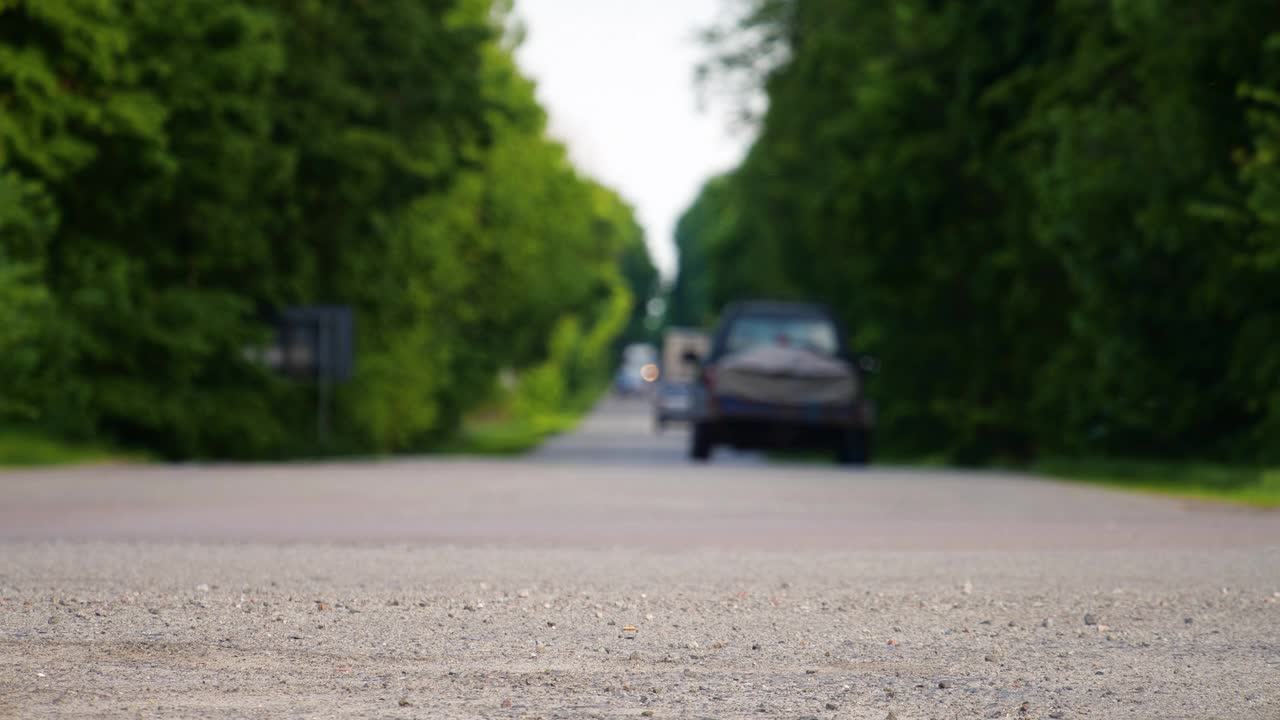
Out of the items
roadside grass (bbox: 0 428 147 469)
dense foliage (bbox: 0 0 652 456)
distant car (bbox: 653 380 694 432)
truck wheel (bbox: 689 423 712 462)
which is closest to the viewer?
roadside grass (bbox: 0 428 147 469)

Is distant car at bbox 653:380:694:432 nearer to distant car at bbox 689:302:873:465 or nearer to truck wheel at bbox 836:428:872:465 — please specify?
distant car at bbox 689:302:873:465

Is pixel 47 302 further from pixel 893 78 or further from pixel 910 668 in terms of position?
pixel 910 668

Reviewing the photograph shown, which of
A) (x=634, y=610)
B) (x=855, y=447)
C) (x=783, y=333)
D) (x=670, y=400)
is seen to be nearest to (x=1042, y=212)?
(x=783, y=333)

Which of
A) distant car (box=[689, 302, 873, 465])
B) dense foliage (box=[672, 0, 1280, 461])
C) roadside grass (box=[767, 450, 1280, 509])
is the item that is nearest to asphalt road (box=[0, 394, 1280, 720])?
roadside grass (box=[767, 450, 1280, 509])

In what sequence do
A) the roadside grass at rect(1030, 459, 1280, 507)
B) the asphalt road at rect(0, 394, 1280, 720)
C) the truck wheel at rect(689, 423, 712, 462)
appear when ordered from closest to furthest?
the asphalt road at rect(0, 394, 1280, 720)
the roadside grass at rect(1030, 459, 1280, 507)
the truck wheel at rect(689, 423, 712, 462)

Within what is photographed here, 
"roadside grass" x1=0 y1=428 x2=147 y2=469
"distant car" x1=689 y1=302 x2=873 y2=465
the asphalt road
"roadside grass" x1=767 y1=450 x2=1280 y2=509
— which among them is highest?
"distant car" x1=689 y1=302 x2=873 y2=465

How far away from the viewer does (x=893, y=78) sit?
3138cm

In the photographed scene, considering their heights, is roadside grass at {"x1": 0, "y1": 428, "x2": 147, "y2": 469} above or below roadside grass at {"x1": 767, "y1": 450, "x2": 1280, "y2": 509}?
below

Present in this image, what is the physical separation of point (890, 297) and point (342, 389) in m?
10.6

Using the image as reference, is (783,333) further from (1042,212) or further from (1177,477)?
(1177,477)

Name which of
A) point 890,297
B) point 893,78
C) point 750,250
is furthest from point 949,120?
point 750,250

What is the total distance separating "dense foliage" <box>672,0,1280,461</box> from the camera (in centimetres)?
2364

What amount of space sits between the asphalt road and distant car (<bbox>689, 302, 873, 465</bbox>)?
9.66 m

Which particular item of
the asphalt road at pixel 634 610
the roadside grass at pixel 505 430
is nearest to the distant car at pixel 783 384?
the asphalt road at pixel 634 610
